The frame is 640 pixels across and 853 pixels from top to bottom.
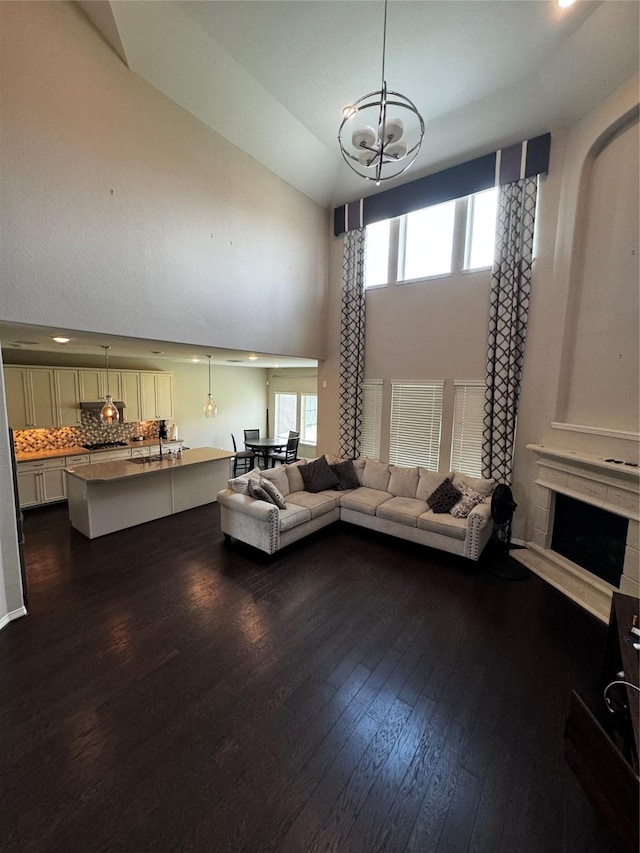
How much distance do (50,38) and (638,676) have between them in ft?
20.0

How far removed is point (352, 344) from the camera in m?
6.07

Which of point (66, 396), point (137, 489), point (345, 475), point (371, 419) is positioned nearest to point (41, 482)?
point (66, 396)

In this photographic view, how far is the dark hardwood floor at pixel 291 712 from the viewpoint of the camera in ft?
5.30

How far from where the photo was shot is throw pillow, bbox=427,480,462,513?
441 cm

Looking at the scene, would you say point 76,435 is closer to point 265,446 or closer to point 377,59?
point 265,446

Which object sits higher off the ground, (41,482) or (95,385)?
(95,385)

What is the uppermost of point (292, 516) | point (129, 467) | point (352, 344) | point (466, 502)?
point (352, 344)

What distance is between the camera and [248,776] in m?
1.82

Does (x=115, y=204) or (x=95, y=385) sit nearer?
(x=115, y=204)

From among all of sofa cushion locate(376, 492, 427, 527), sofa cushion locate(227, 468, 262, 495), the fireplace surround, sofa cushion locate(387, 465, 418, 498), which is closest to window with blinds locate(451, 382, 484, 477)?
sofa cushion locate(387, 465, 418, 498)

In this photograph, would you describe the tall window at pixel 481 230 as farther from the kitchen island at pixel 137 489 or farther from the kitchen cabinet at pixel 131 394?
the kitchen cabinet at pixel 131 394

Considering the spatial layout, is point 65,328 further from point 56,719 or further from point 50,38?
point 56,719

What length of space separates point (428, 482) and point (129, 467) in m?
4.44

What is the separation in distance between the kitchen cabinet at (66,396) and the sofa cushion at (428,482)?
621 centimetres
